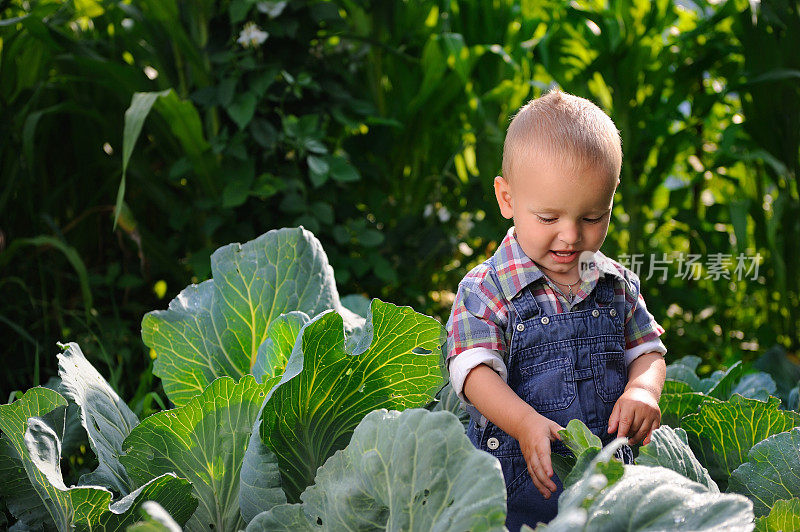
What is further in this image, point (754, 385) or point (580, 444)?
point (754, 385)

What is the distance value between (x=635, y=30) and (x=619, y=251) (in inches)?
31.8

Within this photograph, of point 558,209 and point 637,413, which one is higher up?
point 558,209

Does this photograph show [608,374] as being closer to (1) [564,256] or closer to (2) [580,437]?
(1) [564,256]

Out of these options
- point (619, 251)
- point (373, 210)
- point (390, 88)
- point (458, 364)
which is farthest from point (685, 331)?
point (458, 364)

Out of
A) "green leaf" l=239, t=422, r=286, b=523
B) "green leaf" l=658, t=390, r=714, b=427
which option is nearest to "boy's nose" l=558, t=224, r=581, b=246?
"green leaf" l=658, t=390, r=714, b=427

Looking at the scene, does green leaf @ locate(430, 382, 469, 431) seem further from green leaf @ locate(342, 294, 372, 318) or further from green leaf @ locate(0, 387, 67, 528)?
green leaf @ locate(0, 387, 67, 528)

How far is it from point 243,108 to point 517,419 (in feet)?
4.71

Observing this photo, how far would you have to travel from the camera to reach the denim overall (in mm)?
1231

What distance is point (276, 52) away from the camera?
→ 244 centimetres

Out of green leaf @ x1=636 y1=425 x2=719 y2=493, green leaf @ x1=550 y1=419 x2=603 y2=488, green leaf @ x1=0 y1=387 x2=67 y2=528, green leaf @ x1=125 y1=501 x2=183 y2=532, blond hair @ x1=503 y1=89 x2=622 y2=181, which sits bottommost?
green leaf @ x1=0 y1=387 x2=67 y2=528

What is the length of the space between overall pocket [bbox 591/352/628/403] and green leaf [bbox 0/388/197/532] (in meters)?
0.64

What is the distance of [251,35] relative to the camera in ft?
7.50

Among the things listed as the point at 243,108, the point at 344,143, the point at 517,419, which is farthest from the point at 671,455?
the point at 344,143

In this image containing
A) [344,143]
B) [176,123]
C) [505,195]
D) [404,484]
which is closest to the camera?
[404,484]
